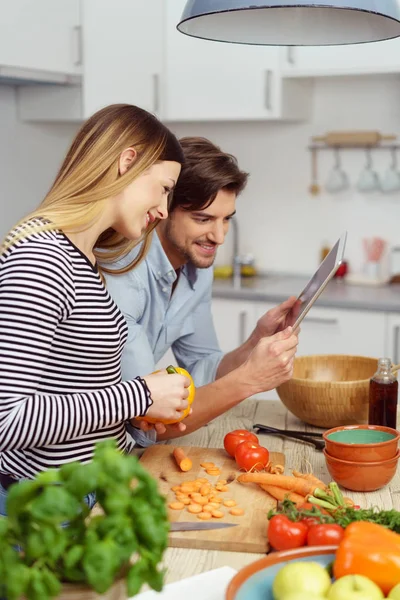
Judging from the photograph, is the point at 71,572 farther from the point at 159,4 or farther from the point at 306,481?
the point at 159,4

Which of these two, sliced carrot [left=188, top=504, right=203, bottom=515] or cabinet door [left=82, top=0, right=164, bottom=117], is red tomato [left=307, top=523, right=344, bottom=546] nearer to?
sliced carrot [left=188, top=504, right=203, bottom=515]

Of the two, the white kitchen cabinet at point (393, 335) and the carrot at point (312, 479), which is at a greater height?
the carrot at point (312, 479)

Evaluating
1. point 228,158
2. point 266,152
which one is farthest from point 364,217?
point 228,158

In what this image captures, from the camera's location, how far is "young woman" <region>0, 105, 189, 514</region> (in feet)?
4.24

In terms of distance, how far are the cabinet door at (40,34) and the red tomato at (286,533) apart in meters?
2.58

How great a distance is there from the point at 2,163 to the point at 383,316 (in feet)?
6.15

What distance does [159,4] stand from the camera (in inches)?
144

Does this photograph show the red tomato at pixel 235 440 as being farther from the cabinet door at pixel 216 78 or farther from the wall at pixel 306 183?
the wall at pixel 306 183

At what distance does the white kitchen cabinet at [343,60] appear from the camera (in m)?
3.34

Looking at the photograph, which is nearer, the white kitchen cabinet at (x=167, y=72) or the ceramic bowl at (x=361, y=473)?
the ceramic bowl at (x=361, y=473)

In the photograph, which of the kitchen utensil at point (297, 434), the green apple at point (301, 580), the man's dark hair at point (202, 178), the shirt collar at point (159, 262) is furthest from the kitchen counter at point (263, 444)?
the man's dark hair at point (202, 178)

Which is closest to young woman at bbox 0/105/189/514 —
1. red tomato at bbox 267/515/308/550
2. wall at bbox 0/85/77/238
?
red tomato at bbox 267/515/308/550

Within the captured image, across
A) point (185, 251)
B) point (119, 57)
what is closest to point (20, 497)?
point (185, 251)

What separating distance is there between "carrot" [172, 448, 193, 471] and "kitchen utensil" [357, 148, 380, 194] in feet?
7.86
